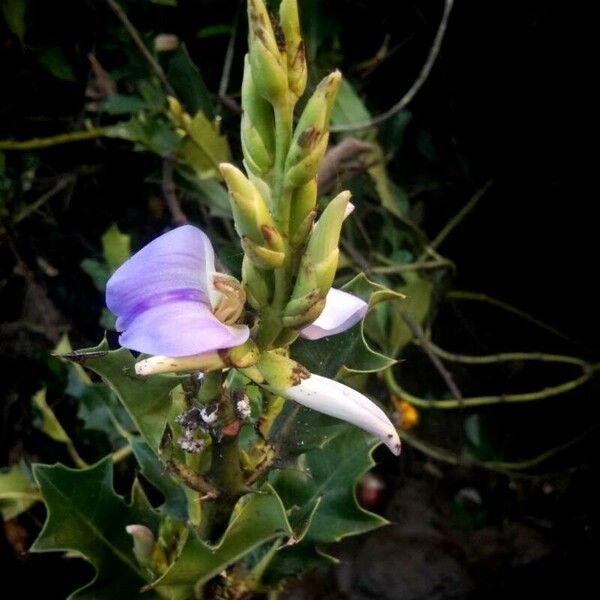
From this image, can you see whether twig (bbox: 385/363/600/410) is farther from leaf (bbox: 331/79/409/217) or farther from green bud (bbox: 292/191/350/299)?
green bud (bbox: 292/191/350/299)

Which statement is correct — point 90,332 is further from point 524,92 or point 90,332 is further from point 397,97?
point 524,92

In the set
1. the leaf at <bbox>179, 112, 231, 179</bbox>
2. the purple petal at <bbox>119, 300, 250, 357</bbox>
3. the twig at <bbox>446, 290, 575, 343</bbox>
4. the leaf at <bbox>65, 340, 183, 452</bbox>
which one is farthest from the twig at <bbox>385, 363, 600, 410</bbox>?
the purple petal at <bbox>119, 300, 250, 357</bbox>

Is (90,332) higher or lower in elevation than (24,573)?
higher

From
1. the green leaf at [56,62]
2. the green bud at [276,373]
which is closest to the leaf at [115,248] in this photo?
the green leaf at [56,62]

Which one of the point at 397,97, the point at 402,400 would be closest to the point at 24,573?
the point at 402,400

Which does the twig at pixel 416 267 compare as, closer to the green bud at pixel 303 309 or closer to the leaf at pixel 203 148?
the leaf at pixel 203 148

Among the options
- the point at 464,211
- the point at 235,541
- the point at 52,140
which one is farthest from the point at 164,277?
the point at 464,211
